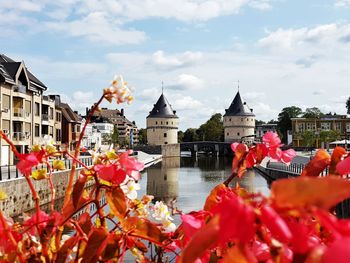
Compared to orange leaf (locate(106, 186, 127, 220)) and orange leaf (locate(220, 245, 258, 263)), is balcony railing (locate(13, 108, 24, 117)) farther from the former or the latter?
orange leaf (locate(220, 245, 258, 263))

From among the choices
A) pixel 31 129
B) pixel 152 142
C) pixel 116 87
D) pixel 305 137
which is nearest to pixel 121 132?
pixel 152 142

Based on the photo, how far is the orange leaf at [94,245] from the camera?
1034mm

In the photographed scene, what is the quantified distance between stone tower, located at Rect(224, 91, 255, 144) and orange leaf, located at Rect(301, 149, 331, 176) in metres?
102

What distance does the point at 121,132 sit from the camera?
452 ft

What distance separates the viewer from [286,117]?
110 metres

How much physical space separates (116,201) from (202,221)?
0.25 metres

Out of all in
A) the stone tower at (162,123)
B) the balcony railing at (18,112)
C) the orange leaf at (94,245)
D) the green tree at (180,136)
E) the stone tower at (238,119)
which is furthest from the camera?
the green tree at (180,136)

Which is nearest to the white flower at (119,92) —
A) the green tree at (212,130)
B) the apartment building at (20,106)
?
the apartment building at (20,106)

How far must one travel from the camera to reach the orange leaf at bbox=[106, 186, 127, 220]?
1197mm

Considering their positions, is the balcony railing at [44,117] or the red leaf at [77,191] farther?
the balcony railing at [44,117]

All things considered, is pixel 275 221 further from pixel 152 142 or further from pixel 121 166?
pixel 152 142

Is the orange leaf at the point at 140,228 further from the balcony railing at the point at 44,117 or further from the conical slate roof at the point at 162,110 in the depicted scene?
the conical slate roof at the point at 162,110

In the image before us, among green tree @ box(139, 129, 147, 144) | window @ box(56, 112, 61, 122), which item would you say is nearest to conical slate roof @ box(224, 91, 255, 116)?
green tree @ box(139, 129, 147, 144)

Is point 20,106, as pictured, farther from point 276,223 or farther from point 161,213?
point 276,223
